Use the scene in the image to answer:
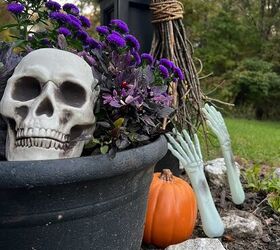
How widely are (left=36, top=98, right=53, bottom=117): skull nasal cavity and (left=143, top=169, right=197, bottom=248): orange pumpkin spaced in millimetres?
745

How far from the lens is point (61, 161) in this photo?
92 cm

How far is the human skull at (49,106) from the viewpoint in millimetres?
1068

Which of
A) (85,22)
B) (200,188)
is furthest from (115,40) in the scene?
(200,188)

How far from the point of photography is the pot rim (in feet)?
2.89

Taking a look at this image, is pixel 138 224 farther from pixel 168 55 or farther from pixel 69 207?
pixel 168 55

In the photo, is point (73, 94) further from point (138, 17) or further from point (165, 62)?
point (138, 17)

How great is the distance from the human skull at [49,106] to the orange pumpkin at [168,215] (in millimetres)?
622

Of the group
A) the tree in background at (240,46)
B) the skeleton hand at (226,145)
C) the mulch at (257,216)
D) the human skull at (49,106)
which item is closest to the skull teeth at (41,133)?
the human skull at (49,106)

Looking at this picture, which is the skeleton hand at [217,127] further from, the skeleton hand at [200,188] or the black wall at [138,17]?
the black wall at [138,17]

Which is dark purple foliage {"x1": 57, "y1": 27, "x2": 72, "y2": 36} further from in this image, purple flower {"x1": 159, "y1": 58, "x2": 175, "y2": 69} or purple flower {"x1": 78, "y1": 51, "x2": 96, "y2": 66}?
purple flower {"x1": 159, "y1": 58, "x2": 175, "y2": 69}

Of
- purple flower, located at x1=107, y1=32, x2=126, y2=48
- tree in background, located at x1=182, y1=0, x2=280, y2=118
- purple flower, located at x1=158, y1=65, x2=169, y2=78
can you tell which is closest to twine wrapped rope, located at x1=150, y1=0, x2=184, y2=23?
purple flower, located at x1=158, y1=65, x2=169, y2=78

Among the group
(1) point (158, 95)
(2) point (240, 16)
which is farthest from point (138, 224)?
(2) point (240, 16)

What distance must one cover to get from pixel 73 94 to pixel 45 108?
0.34 feet

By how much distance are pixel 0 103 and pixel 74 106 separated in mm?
219
